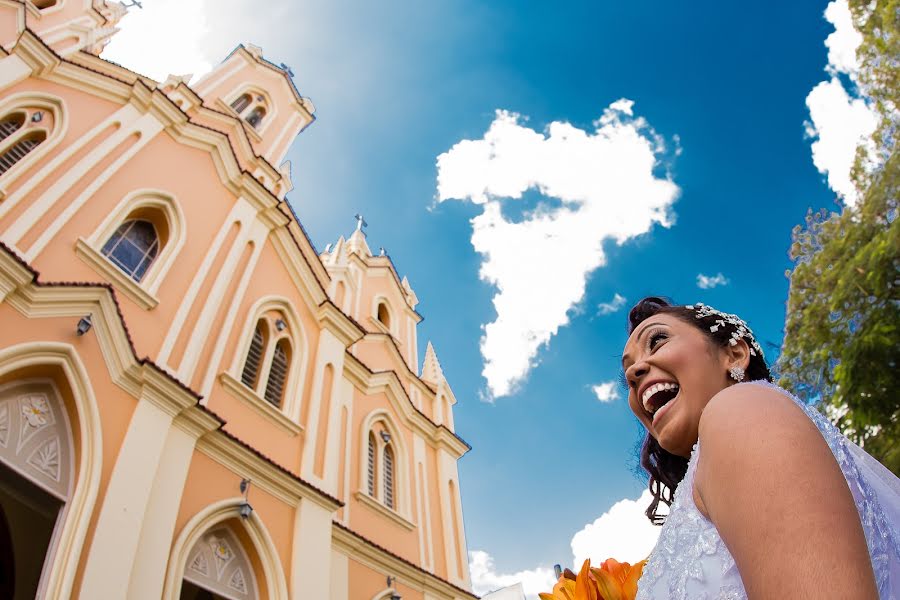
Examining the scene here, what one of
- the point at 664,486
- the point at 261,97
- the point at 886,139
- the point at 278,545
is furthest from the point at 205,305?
the point at 886,139

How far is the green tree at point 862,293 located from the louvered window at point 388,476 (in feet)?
27.9

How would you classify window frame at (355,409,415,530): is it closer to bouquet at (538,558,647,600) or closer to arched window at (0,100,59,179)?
arched window at (0,100,59,179)

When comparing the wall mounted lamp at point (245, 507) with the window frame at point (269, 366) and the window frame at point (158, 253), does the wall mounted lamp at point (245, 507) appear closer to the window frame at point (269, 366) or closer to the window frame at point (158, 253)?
the window frame at point (269, 366)

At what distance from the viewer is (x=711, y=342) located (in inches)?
71.0

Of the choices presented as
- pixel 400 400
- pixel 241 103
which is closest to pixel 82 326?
pixel 400 400

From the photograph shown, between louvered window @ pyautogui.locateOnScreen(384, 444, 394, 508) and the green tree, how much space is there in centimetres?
851

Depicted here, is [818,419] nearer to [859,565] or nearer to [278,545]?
[859,565]

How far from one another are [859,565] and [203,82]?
1809 cm

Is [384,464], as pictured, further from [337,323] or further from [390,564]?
[337,323]

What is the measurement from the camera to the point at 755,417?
1.03 metres

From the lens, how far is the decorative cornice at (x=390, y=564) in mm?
9281

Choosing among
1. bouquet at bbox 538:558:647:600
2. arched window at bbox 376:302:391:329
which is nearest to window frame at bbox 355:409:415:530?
arched window at bbox 376:302:391:329

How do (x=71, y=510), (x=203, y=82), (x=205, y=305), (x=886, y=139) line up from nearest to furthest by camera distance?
(x=71, y=510) < (x=205, y=305) < (x=886, y=139) < (x=203, y=82)

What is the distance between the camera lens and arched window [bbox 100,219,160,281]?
27.7 feet
